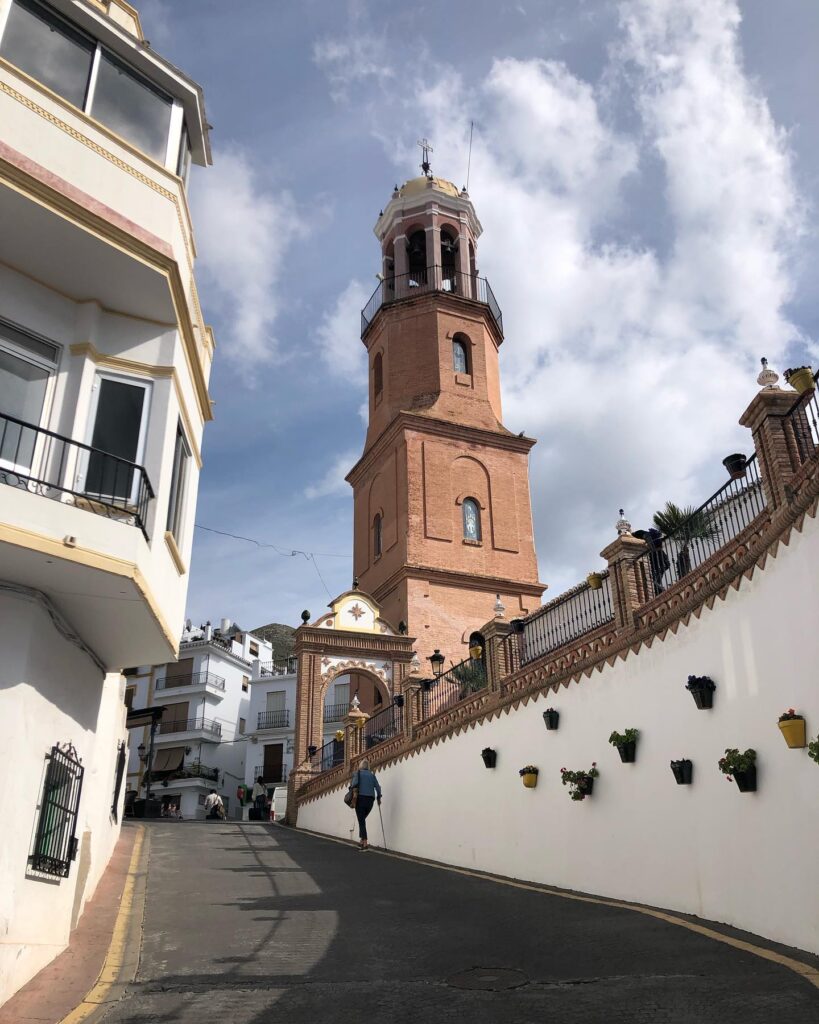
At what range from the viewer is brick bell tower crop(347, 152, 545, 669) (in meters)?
28.4

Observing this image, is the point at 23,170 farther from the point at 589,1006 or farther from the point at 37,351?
the point at 589,1006

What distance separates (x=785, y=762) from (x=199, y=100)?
9.23 metres

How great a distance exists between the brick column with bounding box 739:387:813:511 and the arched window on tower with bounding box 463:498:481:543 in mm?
21593

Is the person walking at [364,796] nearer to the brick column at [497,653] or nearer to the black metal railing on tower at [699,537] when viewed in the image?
the brick column at [497,653]

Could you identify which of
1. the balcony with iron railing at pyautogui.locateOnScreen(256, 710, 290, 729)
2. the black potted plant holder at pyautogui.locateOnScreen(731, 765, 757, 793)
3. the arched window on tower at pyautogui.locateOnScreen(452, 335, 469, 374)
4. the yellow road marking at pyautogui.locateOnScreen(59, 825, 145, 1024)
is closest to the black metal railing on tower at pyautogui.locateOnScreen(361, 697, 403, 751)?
the yellow road marking at pyautogui.locateOnScreen(59, 825, 145, 1024)

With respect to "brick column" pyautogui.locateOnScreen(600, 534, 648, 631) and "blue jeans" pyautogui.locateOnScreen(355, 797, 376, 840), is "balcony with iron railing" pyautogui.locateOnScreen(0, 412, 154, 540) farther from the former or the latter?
"blue jeans" pyautogui.locateOnScreen(355, 797, 376, 840)

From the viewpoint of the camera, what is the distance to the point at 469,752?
1433 cm

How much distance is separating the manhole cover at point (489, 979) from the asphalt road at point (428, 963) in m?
0.02

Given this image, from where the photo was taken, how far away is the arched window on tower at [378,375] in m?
34.6

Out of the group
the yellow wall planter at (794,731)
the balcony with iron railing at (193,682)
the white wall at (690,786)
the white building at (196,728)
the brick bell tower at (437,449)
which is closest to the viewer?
the yellow wall planter at (794,731)

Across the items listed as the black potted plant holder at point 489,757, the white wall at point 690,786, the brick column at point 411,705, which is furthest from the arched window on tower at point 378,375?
the black potted plant holder at point 489,757

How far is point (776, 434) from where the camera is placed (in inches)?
307

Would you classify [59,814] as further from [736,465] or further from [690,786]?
[736,465]

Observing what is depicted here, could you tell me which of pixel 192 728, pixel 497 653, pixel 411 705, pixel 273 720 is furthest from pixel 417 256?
pixel 192 728
